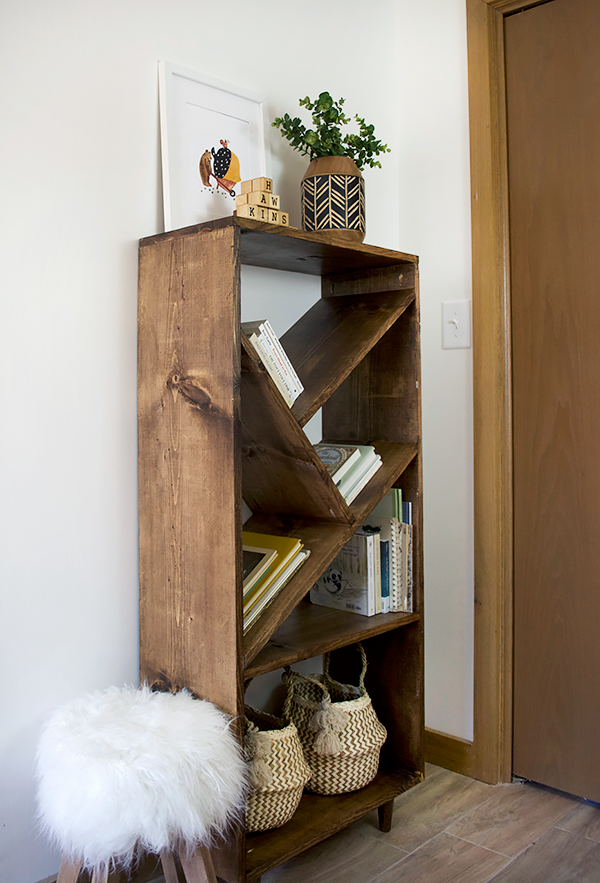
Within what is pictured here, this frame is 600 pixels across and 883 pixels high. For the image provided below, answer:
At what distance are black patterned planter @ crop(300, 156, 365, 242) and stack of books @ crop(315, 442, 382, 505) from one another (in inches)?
18.7

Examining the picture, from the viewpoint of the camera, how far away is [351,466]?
1.63 meters

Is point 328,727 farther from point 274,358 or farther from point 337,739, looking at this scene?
point 274,358

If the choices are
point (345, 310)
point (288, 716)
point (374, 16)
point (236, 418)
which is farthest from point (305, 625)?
point (374, 16)

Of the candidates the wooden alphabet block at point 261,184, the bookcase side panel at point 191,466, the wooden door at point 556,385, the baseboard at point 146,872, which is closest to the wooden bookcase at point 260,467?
the bookcase side panel at point 191,466

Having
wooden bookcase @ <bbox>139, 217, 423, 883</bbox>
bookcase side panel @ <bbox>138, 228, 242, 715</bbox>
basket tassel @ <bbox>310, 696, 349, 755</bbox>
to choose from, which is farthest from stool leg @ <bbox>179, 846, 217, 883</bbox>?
basket tassel @ <bbox>310, 696, 349, 755</bbox>

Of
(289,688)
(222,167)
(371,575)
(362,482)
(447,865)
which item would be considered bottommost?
(447,865)

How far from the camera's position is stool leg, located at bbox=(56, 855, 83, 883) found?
1168 millimetres

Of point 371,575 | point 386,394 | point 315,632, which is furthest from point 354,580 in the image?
→ point 386,394

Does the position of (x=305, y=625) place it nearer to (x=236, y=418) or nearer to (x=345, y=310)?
(x=236, y=418)

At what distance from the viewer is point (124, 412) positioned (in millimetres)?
1482

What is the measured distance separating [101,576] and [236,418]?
1.49 ft

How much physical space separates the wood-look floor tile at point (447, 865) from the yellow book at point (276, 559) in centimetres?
64

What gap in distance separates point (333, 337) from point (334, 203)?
30 centimetres

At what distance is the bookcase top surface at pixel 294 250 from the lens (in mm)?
1331
